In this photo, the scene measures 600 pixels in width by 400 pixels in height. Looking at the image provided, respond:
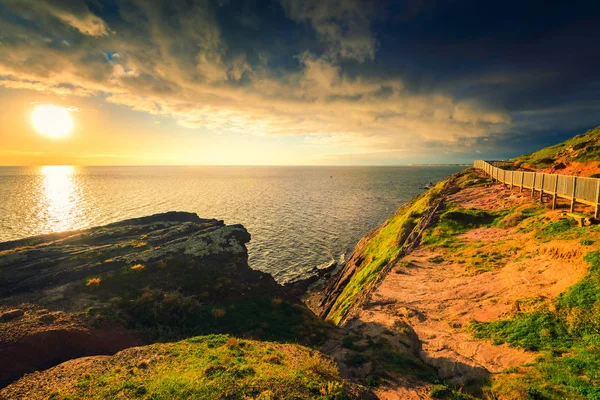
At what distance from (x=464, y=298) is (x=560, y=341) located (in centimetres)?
659

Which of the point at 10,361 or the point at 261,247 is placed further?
the point at 261,247

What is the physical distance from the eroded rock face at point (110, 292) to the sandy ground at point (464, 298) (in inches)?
413

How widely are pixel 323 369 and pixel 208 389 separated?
16.5 feet

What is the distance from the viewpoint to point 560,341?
12852 mm

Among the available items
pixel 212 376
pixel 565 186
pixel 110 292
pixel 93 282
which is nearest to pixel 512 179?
pixel 565 186

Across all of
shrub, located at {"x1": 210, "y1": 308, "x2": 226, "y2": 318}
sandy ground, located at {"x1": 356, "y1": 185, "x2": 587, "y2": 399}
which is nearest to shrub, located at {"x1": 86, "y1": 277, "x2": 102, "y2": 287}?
shrub, located at {"x1": 210, "y1": 308, "x2": 226, "y2": 318}

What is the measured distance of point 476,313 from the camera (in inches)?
686

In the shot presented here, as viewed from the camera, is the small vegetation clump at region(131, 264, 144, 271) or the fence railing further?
the small vegetation clump at region(131, 264, 144, 271)

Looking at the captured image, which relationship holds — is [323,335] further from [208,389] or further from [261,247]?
[261,247]

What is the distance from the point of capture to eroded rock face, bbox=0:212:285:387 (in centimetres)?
1547

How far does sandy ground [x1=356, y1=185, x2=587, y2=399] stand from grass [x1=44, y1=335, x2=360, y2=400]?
328 centimetres

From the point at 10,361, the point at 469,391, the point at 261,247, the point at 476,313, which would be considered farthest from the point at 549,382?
the point at 261,247

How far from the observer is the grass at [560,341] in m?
10.2

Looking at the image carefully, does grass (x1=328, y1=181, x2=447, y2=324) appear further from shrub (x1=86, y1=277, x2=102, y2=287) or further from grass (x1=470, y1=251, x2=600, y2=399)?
shrub (x1=86, y1=277, x2=102, y2=287)
